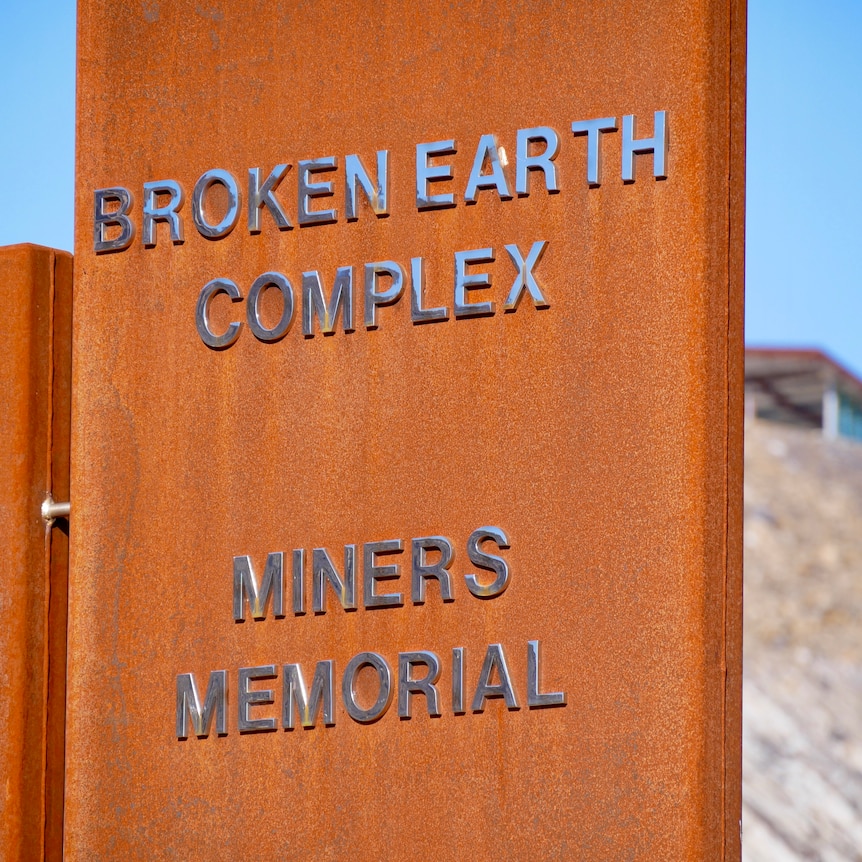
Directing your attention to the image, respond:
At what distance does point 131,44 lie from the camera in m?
3.94

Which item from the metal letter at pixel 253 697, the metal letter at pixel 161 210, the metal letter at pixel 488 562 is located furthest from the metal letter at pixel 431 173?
the metal letter at pixel 253 697

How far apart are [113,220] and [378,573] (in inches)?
43.6

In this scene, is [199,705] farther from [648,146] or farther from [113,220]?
[648,146]

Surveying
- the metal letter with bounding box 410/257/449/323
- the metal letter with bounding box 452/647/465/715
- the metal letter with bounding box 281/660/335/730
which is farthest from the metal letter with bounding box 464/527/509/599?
the metal letter with bounding box 410/257/449/323

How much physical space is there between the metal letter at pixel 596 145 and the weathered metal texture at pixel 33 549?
1.47m

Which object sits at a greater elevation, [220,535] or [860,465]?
[860,465]

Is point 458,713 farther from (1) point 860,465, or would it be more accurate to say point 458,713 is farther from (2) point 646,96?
(1) point 860,465

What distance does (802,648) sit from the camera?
605 inches

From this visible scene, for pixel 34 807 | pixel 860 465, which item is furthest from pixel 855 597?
pixel 34 807

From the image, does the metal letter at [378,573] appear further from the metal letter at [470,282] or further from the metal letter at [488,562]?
the metal letter at [470,282]

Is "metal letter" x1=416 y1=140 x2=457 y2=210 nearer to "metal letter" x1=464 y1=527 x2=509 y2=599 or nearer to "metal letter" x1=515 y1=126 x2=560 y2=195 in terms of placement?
"metal letter" x1=515 y1=126 x2=560 y2=195

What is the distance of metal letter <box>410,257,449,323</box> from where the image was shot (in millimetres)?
3529

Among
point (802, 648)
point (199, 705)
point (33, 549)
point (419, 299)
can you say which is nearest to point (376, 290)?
point (419, 299)

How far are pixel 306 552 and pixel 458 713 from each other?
0.50 metres
